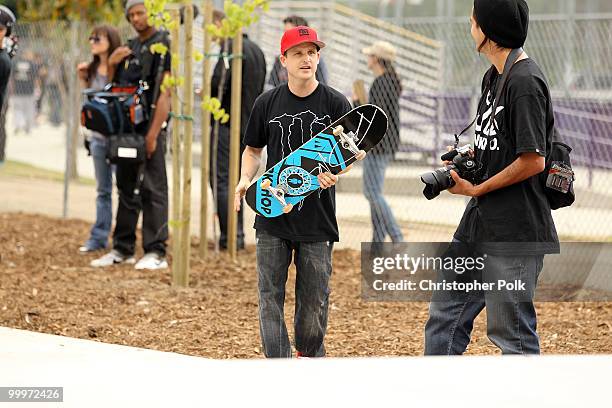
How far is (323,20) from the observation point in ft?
58.3

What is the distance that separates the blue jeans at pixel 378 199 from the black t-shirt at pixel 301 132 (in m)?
4.59

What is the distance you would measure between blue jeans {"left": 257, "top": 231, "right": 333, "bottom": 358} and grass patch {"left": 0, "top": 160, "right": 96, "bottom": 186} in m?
10.6

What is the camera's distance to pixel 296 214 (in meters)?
5.30

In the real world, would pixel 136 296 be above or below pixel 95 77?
below

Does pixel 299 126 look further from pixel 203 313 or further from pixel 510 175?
pixel 203 313

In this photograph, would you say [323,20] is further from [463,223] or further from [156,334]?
[463,223]

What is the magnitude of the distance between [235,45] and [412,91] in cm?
681

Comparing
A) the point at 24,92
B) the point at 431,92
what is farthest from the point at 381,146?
the point at 24,92

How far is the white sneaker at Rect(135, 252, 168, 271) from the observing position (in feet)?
29.6

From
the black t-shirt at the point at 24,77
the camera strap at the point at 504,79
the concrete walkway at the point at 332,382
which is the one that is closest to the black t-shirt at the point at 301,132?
the concrete walkway at the point at 332,382

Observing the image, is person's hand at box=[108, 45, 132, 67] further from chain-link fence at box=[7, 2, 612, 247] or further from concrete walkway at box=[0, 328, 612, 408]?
concrete walkway at box=[0, 328, 612, 408]

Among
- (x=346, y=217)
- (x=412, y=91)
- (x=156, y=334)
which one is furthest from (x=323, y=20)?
(x=156, y=334)

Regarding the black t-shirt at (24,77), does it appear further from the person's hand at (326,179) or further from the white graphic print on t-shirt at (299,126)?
the person's hand at (326,179)

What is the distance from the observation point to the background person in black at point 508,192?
15.1 ft
